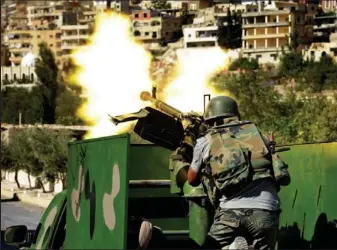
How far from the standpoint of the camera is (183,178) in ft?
26.8

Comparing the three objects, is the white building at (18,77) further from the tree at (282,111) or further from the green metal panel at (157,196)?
the green metal panel at (157,196)

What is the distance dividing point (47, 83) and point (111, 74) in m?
101

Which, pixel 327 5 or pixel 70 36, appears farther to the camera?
pixel 70 36

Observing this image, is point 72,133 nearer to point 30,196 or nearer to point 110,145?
point 30,196

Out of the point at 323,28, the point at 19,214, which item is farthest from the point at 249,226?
the point at 323,28

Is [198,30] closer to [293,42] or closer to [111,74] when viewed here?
[293,42]

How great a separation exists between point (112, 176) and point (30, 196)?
54173 mm

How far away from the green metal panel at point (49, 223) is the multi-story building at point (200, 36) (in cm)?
12482

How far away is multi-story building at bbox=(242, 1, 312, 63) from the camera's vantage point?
423 feet

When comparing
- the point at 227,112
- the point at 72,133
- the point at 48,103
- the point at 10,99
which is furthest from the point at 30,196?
the point at 10,99

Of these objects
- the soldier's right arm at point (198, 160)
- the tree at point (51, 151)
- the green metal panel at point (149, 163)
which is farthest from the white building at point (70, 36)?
the soldier's right arm at point (198, 160)

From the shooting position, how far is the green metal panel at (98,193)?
701cm

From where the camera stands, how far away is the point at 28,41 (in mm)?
176375

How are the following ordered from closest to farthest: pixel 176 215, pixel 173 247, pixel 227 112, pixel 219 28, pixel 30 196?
pixel 227 112 → pixel 173 247 → pixel 176 215 → pixel 30 196 → pixel 219 28
